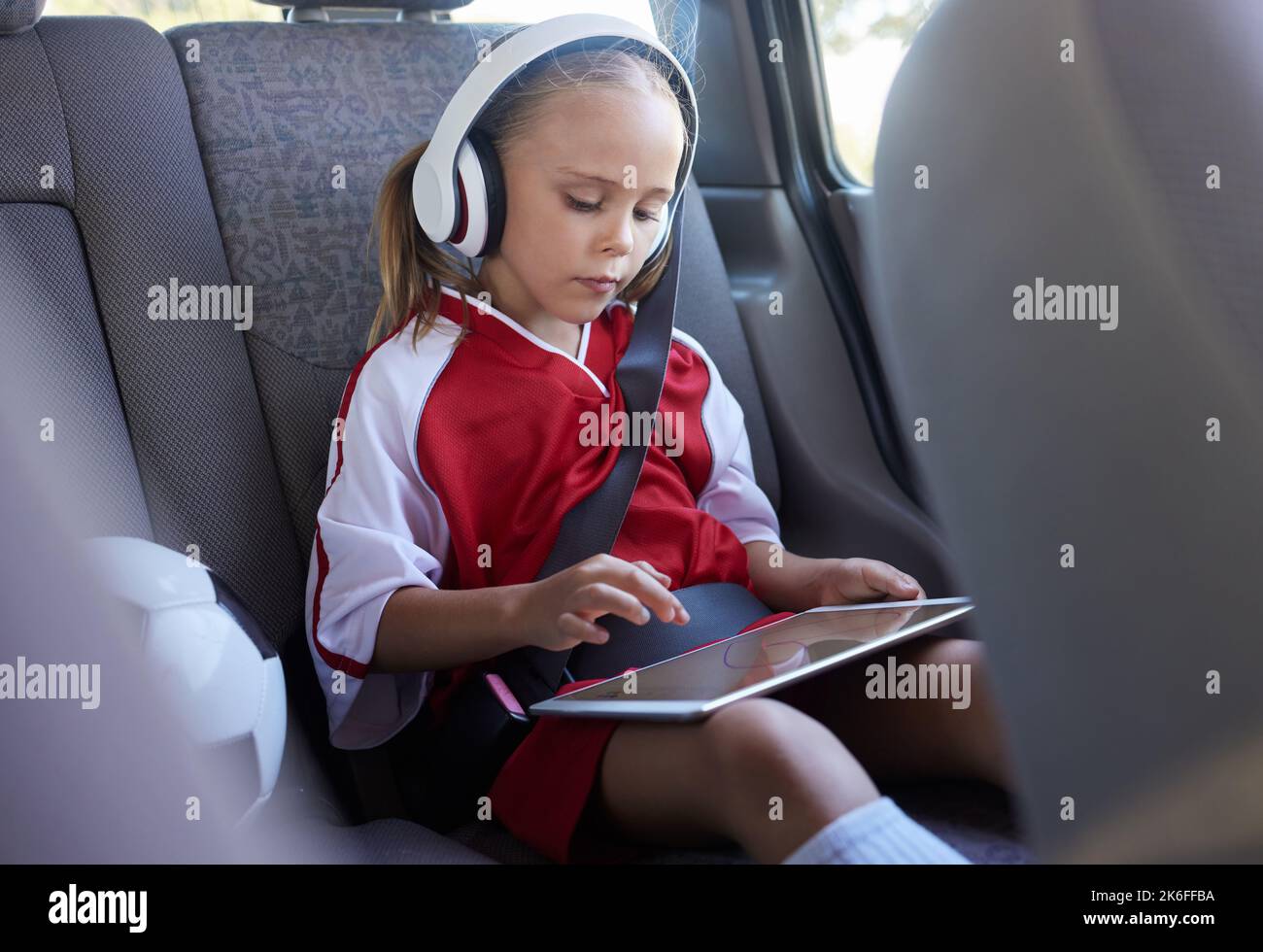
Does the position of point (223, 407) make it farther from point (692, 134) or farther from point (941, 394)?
point (941, 394)

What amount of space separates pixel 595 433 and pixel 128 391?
50 cm

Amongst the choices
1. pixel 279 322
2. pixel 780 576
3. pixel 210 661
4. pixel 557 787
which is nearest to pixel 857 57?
pixel 780 576

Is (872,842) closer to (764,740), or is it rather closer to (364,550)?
(764,740)

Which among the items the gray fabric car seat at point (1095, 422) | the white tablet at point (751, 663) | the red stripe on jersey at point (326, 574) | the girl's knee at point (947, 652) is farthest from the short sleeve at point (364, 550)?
the gray fabric car seat at point (1095, 422)

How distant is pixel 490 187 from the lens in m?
1.19

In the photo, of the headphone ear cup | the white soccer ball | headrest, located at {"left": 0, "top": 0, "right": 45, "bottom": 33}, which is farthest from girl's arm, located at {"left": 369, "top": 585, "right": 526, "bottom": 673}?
headrest, located at {"left": 0, "top": 0, "right": 45, "bottom": 33}

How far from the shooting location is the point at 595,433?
4.20 feet

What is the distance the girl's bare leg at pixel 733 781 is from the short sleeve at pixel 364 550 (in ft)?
0.92

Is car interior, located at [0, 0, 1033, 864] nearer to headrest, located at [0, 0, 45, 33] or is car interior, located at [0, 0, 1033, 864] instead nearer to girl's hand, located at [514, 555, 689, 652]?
headrest, located at [0, 0, 45, 33]

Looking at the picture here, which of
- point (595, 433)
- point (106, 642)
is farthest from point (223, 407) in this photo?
point (106, 642)

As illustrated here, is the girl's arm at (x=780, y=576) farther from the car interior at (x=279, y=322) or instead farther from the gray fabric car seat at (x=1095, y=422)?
the gray fabric car seat at (x=1095, y=422)

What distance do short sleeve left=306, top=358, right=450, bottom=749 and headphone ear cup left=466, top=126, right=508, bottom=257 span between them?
0.60 feet

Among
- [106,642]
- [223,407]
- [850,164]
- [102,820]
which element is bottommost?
[102,820]

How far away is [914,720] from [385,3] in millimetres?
1105
